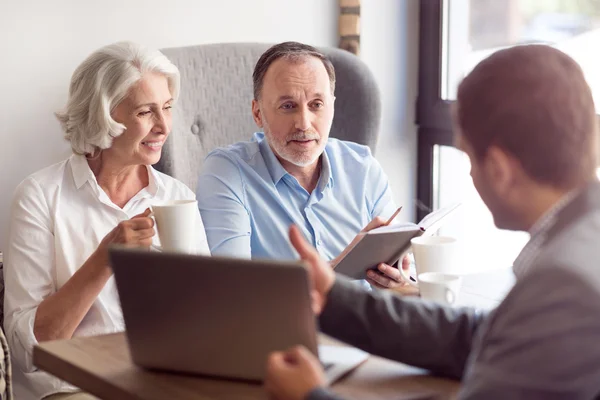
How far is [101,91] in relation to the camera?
82.4 inches

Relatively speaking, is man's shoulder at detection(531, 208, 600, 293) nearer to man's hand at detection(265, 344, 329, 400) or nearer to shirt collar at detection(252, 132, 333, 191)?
man's hand at detection(265, 344, 329, 400)

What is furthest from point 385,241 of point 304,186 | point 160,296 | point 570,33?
point 570,33

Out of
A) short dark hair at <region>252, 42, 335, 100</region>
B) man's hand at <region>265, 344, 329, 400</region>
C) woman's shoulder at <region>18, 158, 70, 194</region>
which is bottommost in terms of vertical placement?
man's hand at <region>265, 344, 329, 400</region>

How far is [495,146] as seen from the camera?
113 cm

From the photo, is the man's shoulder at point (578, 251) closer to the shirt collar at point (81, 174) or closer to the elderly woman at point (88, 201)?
the elderly woman at point (88, 201)

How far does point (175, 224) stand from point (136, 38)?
1286mm

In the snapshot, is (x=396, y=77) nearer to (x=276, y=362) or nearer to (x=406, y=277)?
(x=406, y=277)

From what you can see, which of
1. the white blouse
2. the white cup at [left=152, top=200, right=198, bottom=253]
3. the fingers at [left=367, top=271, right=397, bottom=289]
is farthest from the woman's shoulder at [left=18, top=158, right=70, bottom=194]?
the fingers at [left=367, top=271, right=397, bottom=289]

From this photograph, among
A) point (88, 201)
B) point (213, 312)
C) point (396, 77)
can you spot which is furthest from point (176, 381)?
point (396, 77)

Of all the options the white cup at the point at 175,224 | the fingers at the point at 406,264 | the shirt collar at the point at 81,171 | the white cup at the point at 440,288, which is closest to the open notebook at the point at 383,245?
the fingers at the point at 406,264

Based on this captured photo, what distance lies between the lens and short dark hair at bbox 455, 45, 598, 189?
3.58 ft

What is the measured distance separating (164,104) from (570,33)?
4.98 feet

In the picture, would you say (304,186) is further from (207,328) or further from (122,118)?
(207,328)

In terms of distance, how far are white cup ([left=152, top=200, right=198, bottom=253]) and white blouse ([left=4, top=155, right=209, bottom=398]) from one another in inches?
Result: 10.8
